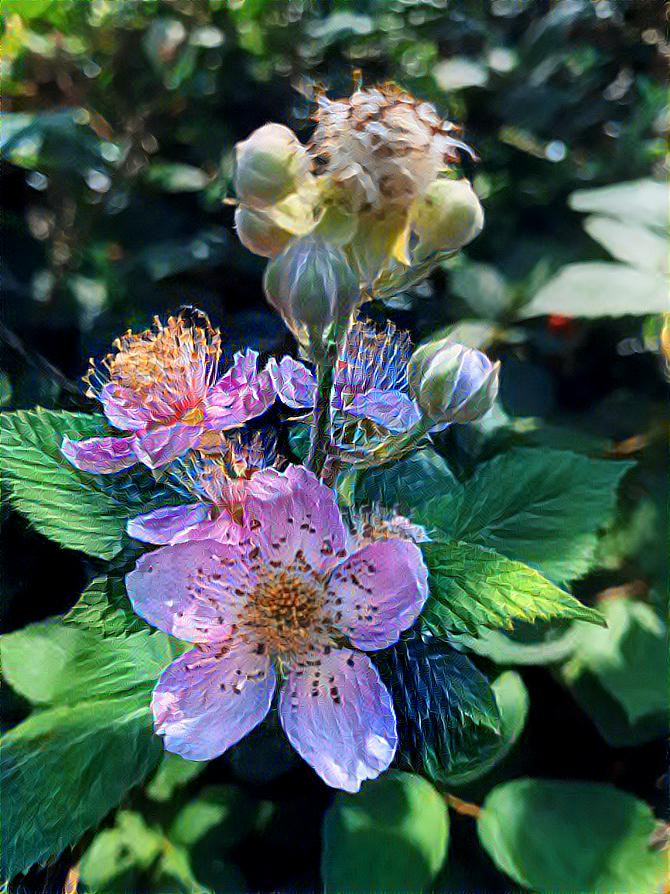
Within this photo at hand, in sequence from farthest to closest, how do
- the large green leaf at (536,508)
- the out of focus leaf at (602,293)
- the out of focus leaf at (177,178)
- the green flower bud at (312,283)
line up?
the out of focus leaf at (177,178)
the out of focus leaf at (602,293)
the large green leaf at (536,508)
the green flower bud at (312,283)

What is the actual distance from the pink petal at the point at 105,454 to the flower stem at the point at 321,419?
134 millimetres

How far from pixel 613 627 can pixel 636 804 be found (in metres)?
0.19

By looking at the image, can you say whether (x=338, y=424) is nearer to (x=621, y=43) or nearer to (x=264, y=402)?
(x=264, y=402)

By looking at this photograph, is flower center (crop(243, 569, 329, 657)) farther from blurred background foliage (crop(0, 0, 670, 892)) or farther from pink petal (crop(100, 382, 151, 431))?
blurred background foliage (crop(0, 0, 670, 892))

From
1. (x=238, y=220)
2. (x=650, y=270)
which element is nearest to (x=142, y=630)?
(x=238, y=220)

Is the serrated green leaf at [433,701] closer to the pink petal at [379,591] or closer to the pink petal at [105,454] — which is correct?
the pink petal at [379,591]

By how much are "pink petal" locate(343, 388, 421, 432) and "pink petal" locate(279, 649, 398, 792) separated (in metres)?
0.16

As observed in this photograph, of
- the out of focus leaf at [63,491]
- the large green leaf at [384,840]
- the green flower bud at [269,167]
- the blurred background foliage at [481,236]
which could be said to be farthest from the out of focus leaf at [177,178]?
the large green leaf at [384,840]

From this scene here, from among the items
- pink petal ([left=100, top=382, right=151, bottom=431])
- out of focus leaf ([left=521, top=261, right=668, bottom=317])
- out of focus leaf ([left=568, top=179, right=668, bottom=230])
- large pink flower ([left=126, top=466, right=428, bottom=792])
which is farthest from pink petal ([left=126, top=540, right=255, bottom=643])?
out of focus leaf ([left=568, top=179, right=668, bottom=230])

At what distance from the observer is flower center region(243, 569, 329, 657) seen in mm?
528

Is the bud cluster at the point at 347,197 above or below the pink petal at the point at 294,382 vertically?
above

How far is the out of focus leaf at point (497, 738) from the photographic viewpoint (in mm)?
532

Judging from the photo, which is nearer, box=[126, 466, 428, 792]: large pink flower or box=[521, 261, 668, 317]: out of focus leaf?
box=[126, 466, 428, 792]: large pink flower

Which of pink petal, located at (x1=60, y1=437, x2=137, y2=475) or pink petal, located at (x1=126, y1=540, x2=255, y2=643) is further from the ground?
pink petal, located at (x1=60, y1=437, x2=137, y2=475)
